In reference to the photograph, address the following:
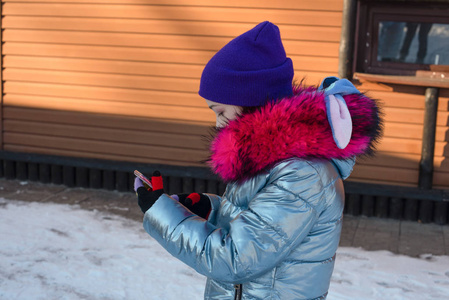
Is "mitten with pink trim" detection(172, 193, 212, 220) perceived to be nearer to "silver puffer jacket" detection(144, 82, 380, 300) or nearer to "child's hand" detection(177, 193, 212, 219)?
"child's hand" detection(177, 193, 212, 219)

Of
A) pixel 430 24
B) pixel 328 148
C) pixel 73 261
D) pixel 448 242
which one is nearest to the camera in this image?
pixel 328 148

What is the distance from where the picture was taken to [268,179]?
1.91 m

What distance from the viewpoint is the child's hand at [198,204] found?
222 centimetres

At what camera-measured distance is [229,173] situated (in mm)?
2002

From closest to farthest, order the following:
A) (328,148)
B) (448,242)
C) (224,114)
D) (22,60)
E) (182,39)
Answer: (328,148) < (224,114) < (448,242) < (182,39) < (22,60)

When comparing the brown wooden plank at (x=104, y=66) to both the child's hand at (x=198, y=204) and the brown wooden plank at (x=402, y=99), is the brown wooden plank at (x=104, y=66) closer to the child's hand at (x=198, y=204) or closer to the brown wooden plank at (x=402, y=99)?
the brown wooden plank at (x=402, y=99)

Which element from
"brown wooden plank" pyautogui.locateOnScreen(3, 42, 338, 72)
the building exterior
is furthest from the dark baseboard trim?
"brown wooden plank" pyautogui.locateOnScreen(3, 42, 338, 72)

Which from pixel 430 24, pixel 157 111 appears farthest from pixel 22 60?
pixel 430 24

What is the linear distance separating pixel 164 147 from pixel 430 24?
9.93ft

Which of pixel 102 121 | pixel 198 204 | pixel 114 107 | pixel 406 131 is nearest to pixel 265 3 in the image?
pixel 406 131

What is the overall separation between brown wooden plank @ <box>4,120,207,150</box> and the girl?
458cm

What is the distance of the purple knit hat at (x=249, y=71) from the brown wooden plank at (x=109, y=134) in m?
4.56

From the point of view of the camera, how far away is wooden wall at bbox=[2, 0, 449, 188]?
20.5ft

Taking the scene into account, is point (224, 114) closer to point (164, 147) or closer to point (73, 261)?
point (73, 261)
